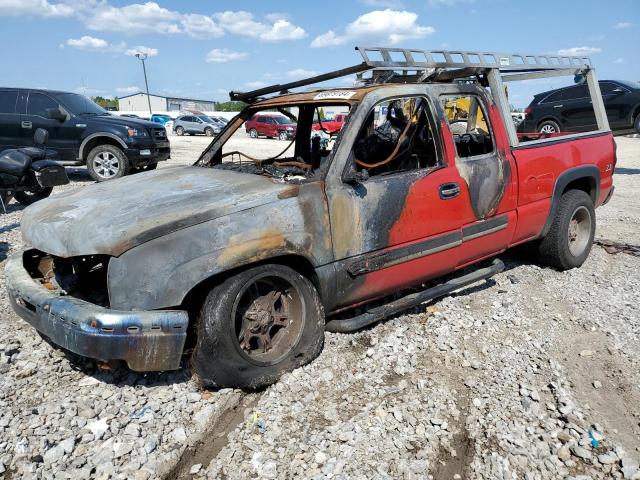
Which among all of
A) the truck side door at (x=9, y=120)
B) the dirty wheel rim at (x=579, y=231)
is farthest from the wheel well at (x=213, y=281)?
the truck side door at (x=9, y=120)

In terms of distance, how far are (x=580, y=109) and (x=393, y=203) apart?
1248 cm

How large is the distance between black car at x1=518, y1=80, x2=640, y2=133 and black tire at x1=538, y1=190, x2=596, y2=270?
8144mm

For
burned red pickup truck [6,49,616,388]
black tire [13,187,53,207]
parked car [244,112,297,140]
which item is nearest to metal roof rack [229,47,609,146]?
burned red pickup truck [6,49,616,388]

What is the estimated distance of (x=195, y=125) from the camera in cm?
3512

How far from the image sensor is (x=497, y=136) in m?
4.11

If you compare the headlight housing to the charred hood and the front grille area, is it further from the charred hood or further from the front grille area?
the front grille area

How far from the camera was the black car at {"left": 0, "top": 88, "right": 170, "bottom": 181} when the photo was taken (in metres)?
9.94

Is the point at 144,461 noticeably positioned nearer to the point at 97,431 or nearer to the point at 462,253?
the point at 97,431

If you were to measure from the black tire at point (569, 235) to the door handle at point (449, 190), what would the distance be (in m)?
1.65

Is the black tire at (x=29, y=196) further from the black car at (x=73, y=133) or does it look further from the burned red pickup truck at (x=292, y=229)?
the burned red pickup truck at (x=292, y=229)

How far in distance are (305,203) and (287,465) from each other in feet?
4.63

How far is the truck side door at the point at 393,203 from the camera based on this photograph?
3.21m

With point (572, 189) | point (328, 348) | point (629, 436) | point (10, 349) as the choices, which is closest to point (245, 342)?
point (328, 348)

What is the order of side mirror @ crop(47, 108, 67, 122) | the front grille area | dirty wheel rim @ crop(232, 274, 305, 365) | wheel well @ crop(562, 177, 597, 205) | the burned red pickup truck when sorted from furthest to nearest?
side mirror @ crop(47, 108, 67, 122), wheel well @ crop(562, 177, 597, 205), the front grille area, dirty wheel rim @ crop(232, 274, 305, 365), the burned red pickup truck
